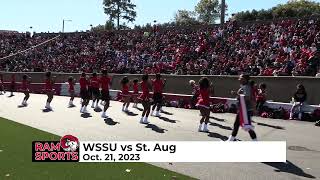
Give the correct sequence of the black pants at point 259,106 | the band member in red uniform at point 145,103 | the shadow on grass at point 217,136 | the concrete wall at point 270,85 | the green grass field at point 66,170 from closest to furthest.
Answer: the green grass field at point 66,170 < the shadow on grass at point 217,136 < the band member in red uniform at point 145,103 < the concrete wall at point 270,85 < the black pants at point 259,106

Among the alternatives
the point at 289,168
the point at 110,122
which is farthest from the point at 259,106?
the point at 289,168

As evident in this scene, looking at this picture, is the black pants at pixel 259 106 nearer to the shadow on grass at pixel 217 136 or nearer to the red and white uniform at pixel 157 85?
the red and white uniform at pixel 157 85

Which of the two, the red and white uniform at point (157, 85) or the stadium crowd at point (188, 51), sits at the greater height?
the stadium crowd at point (188, 51)

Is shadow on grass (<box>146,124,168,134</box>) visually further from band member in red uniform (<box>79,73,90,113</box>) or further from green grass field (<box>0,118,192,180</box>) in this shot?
band member in red uniform (<box>79,73,90,113</box>)

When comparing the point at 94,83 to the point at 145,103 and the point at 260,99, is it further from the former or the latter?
the point at 260,99

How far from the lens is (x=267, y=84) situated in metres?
21.5

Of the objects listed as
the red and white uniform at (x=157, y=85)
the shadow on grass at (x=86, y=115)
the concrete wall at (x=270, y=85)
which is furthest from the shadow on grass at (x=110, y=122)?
the concrete wall at (x=270, y=85)

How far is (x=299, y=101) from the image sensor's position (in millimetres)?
19297

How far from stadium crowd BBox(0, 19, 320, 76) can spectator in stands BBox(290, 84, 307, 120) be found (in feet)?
8.70

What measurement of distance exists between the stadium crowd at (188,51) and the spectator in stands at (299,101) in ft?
8.70

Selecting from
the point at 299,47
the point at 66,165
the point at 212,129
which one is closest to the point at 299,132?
the point at 212,129

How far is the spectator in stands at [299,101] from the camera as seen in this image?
19.3 metres

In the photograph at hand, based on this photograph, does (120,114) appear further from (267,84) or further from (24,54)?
(24,54)

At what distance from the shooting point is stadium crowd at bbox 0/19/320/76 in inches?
992
